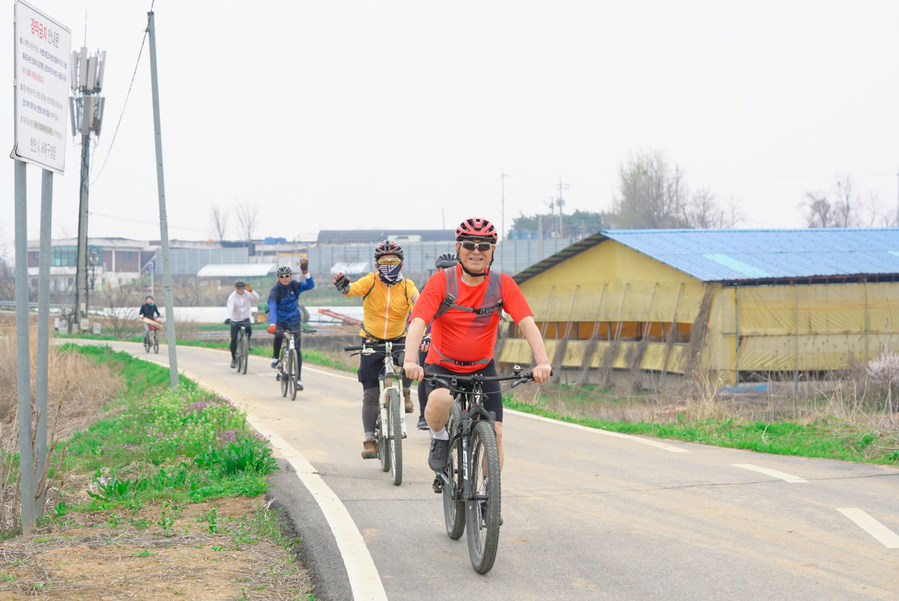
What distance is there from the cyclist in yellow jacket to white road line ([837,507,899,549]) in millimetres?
3879

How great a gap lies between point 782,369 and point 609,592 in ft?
77.1

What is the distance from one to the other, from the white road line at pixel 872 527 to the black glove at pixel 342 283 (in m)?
4.23

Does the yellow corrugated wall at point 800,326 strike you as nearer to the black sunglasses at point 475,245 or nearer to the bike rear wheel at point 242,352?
the bike rear wheel at point 242,352

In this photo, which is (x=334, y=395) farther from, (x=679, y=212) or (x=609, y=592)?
(x=679, y=212)

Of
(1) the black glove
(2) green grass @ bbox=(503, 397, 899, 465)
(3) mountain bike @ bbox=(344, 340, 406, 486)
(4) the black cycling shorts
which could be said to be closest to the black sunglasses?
(4) the black cycling shorts

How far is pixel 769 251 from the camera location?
3005 centimetres

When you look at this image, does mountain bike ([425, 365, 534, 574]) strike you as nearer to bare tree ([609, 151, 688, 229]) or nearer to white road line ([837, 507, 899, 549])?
white road line ([837, 507, 899, 549])

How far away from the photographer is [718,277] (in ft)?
87.3

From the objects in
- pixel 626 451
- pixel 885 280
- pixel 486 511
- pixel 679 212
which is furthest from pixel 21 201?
pixel 679 212

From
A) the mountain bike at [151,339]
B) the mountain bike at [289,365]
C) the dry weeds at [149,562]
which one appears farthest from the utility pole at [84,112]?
the dry weeds at [149,562]

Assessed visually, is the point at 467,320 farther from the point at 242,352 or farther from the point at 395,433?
the point at 242,352

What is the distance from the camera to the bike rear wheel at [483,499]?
4.91m

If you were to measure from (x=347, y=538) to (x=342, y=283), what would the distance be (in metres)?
2.84

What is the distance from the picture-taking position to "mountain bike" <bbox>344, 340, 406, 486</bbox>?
7.70 meters
